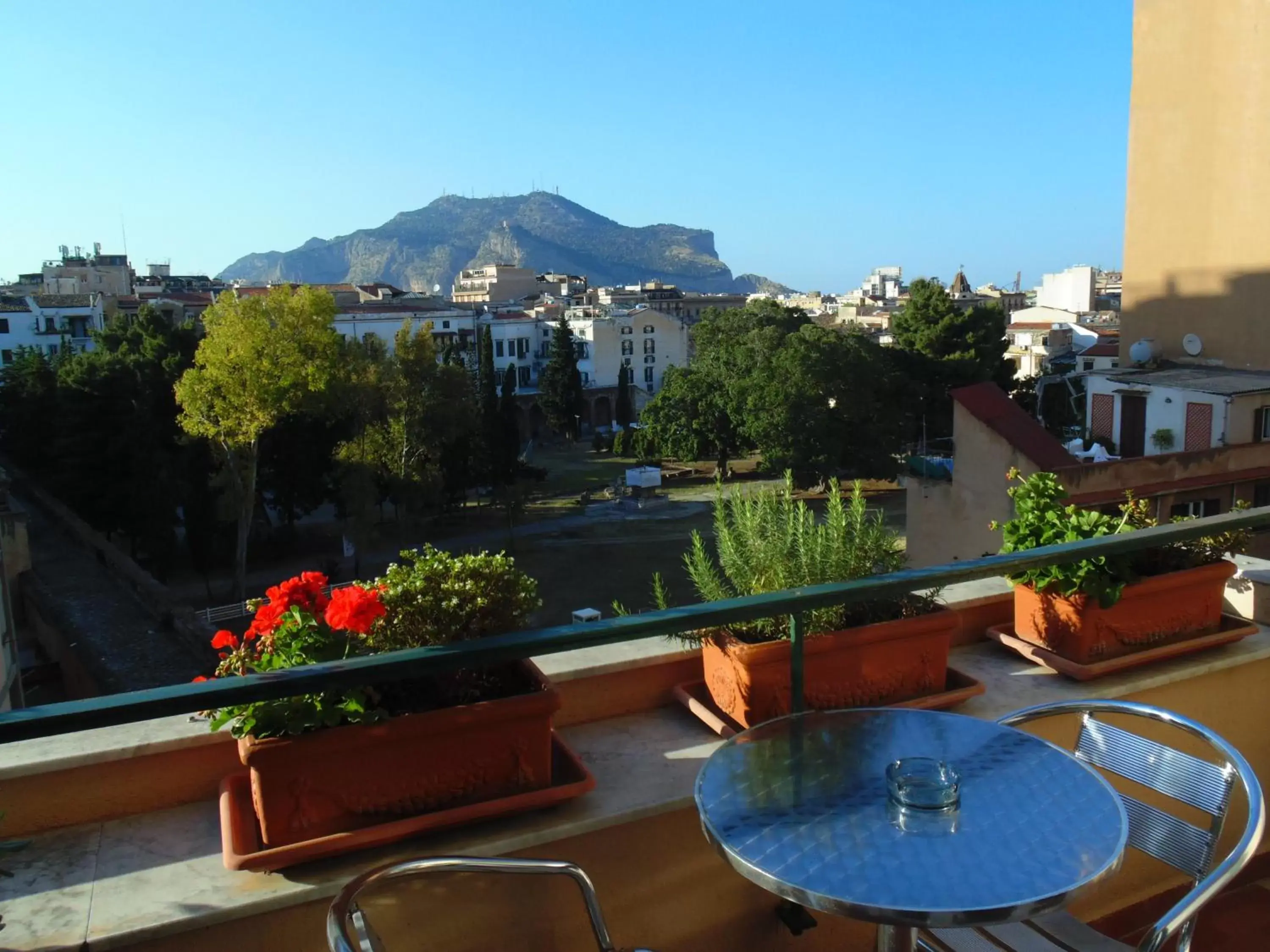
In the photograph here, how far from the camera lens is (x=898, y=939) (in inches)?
61.8

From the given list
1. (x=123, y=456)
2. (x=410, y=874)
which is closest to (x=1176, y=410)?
(x=410, y=874)

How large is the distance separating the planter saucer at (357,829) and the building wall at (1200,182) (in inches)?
854

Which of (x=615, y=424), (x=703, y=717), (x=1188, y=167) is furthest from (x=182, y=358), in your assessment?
(x=615, y=424)

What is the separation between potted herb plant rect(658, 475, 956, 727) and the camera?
2268 millimetres

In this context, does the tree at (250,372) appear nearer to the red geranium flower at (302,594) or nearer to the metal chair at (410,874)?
the red geranium flower at (302,594)

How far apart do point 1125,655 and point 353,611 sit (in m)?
1.92

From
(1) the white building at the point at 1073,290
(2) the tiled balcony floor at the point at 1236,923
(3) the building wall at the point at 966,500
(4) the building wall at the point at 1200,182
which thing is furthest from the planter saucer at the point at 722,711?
(1) the white building at the point at 1073,290

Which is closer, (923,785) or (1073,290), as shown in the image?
(923,785)

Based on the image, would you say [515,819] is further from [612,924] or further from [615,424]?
[615,424]

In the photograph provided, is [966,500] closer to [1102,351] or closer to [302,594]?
[302,594]

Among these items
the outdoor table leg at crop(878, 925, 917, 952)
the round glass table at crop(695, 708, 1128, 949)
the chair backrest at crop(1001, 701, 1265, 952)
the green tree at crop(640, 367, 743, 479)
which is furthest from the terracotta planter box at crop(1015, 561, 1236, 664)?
the green tree at crop(640, 367, 743, 479)

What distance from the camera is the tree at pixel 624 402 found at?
52.8 meters

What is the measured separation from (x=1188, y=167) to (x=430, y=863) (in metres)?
24.0

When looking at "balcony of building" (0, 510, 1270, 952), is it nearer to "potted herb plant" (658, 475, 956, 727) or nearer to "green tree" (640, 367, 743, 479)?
"potted herb plant" (658, 475, 956, 727)
